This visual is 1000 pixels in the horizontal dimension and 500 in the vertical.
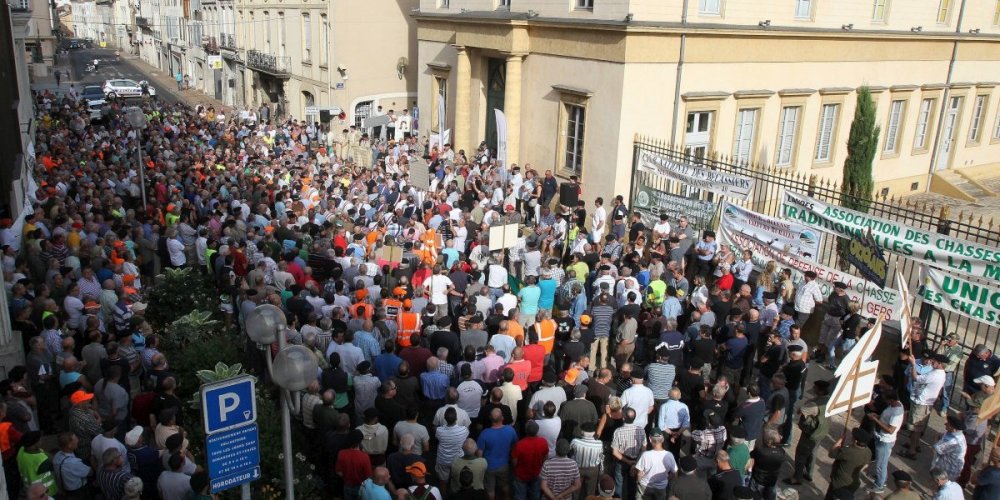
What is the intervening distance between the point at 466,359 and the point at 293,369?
12.8 ft

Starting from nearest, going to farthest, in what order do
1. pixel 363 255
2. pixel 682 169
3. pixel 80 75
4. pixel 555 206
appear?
pixel 363 255 < pixel 682 169 < pixel 555 206 < pixel 80 75

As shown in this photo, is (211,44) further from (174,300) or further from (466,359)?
(466,359)

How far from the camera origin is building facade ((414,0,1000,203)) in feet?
61.2

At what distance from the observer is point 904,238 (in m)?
11.6

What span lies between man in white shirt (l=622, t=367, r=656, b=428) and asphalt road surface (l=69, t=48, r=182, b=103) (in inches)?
1929

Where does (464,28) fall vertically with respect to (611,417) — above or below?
above

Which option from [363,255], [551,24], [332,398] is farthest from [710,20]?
[332,398]

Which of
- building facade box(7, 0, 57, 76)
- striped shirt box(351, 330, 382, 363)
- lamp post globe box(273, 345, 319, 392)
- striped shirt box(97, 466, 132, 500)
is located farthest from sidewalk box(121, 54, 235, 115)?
lamp post globe box(273, 345, 319, 392)

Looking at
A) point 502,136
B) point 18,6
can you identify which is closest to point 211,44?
point 18,6

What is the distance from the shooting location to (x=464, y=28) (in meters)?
23.6

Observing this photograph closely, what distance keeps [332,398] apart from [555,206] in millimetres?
12813

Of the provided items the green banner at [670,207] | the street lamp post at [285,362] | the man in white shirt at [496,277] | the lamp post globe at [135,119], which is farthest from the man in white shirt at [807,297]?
the lamp post globe at [135,119]

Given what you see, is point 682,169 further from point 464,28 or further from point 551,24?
point 464,28

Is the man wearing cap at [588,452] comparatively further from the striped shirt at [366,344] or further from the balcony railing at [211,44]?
the balcony railing at [211,44]
